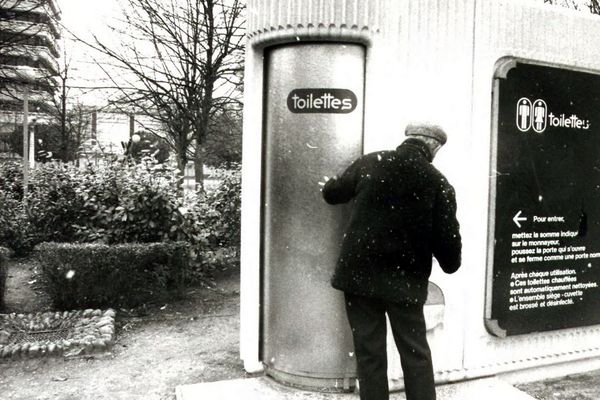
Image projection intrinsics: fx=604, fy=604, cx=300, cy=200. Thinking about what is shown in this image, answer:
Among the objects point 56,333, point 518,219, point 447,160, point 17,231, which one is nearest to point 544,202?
point 518,219

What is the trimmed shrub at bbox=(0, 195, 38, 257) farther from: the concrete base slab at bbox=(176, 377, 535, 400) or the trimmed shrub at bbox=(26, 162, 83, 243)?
the concrete base slab at bbox=(176, 377, 535, 400)

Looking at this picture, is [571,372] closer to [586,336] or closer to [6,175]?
[586,336]

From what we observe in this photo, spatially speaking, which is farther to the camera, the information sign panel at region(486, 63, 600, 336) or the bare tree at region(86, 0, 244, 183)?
the bare tree at region(86, 0, 244, 183)

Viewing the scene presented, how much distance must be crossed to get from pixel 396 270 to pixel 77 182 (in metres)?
7.41

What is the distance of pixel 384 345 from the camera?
12.5 ft

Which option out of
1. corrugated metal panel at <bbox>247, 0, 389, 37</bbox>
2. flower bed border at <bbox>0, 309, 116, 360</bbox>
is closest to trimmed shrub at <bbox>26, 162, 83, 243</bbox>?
flower bed border at <bbox>0, 309, 116, 360</bbox>

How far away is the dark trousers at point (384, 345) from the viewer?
3.68 meters

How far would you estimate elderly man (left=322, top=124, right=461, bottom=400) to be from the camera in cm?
356

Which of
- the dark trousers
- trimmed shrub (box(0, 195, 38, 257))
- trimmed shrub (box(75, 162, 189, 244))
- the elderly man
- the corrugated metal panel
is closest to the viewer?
the elderly man

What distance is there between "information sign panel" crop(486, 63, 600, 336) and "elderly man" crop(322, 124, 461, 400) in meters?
1.21

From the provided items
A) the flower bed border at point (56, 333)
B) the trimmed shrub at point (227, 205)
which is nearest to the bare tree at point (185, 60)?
the trimmed shrub at point (227, 205)

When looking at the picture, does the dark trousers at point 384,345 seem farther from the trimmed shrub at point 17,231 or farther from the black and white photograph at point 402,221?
the trimmed shrub at point 17,231

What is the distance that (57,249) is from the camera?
282 inches

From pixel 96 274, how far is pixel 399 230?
→ 4716mm
